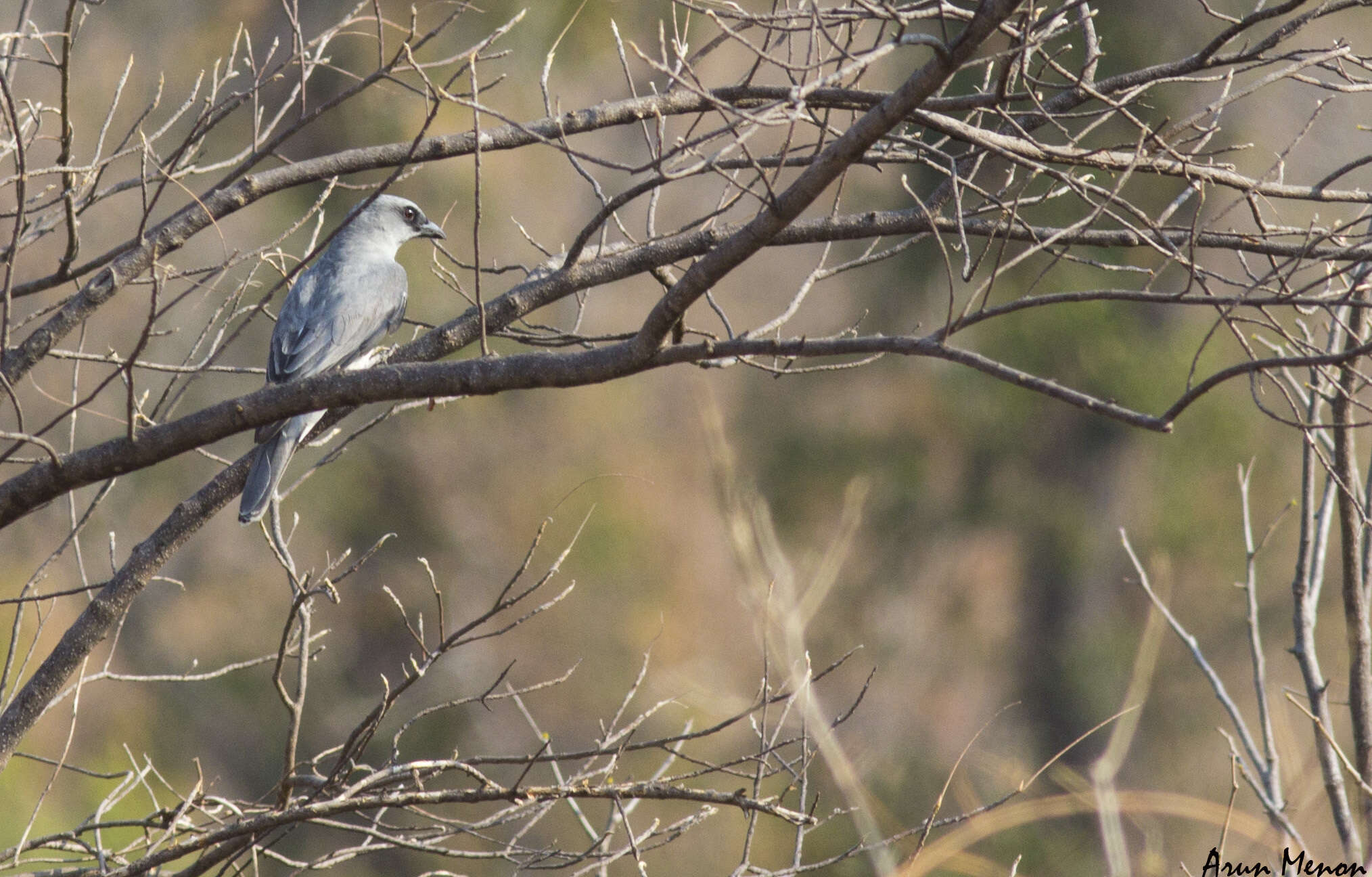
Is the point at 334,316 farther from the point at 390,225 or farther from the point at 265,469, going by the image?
the point at 265,469

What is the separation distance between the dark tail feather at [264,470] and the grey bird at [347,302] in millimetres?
406

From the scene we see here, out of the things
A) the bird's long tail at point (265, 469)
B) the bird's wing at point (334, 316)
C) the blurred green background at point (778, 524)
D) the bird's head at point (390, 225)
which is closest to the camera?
the bird's long tail at point (265, 469)

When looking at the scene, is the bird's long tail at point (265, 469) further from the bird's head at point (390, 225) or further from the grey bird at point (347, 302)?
the bird's head at point (390, 225)

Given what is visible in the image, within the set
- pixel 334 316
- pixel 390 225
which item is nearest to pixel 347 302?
pixel 334 316

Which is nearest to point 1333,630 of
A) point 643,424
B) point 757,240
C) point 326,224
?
point 643,424

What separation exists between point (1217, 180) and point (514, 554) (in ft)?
33.6

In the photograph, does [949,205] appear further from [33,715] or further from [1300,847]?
[33,715]

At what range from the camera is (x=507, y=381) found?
7.88 feet

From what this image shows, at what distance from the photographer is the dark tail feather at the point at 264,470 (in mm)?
4020

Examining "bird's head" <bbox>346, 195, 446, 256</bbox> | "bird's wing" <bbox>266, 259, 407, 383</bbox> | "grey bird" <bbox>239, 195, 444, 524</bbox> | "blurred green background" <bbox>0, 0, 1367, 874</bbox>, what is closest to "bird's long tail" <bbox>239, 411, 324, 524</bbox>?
"grey bird" <bbox>239, 195, 444, 524</bbox>

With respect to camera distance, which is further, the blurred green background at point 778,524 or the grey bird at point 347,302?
the blurred green background at point 778,524

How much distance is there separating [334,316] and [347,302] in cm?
9

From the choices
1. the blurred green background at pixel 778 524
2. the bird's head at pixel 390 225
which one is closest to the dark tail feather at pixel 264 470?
the bird's head at pixel 390 225

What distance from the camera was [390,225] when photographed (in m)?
5.65
